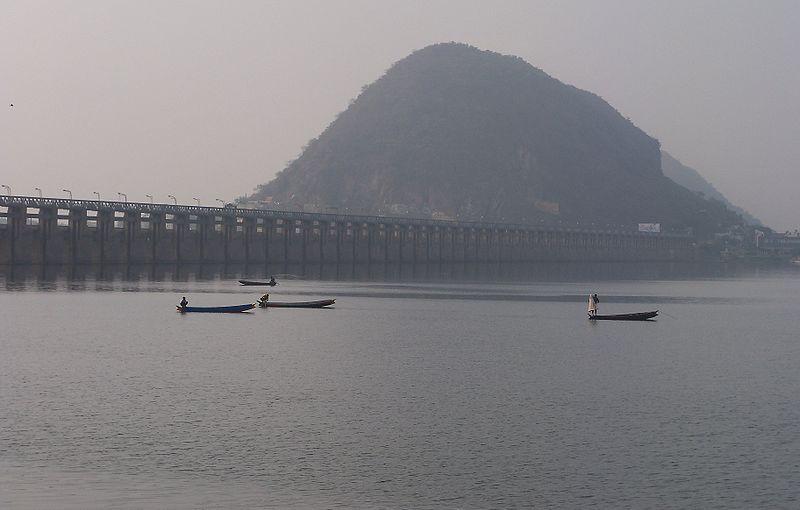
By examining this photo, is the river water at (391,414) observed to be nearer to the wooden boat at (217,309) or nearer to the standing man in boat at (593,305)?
the standing man in boat at (593,305)

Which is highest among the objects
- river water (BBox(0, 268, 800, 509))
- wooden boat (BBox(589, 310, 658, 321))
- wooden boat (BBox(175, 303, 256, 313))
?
wooden boat (BBox(175, 303, 256, 313))

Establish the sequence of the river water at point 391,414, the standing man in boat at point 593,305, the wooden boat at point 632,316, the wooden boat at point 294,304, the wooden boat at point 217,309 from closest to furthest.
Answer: the river water at point 391,414
the wooden boat at point 217,309
the standing man in boat at point 593,305
the wooden boat at point 632,316
the wooden boat at point 294,304

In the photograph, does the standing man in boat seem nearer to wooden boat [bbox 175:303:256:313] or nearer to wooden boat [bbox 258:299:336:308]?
wooden boat [bbox 258:299:336:308]

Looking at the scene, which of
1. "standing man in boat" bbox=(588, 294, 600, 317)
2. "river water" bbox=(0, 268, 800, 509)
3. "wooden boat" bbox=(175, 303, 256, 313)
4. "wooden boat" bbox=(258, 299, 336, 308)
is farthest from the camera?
"wooden boat" bbox=(258, 299, 336, 308)

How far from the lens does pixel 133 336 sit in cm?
7869

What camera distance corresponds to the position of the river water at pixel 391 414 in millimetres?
33844

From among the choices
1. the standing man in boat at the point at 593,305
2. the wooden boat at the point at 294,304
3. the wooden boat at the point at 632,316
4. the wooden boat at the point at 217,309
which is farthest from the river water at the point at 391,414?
the wooden boat at the point at 294,304

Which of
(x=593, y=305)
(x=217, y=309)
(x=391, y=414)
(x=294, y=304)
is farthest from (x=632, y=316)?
(x=391, y=414)

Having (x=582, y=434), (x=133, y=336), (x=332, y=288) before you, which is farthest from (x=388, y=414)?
(x=332, y=288)

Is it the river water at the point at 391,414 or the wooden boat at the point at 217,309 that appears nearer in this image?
the river water at the point at 391,414

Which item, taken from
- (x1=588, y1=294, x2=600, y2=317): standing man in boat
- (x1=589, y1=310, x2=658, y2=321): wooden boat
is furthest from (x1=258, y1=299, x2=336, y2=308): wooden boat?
(x1=589, y1=310, x2=658, y2=321): wooden boat

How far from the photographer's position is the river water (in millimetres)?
33844

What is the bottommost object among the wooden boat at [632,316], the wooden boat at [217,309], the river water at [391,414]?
the river water at [391,414]

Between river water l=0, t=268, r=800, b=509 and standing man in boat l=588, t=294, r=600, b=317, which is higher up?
standing man in boat l=588, t=294, r=600, b=317
